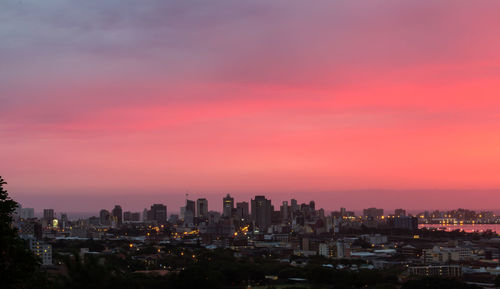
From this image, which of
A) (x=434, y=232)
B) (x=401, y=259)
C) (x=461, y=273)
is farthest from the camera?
(x=434, y=232)

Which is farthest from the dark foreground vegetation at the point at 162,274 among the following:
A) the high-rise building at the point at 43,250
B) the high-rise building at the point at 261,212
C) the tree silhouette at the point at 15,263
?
the high-rise building at the point at 261,212

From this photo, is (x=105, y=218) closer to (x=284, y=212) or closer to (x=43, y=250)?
(x=284, y=212)

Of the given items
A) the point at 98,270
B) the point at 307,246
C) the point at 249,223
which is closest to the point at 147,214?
the point at 249,223

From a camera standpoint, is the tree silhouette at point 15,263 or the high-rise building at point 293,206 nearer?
the tree silhouette at point 15,263

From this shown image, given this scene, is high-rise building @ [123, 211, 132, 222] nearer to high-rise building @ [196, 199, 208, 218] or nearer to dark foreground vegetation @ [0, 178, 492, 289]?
high-rise building @ [196, 199, 208, 218]

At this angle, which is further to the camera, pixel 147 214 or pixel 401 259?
pixel 147 214

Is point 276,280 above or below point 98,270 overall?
below

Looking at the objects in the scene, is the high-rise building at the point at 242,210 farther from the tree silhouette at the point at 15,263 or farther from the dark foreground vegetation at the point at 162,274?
the tree silhouette at the point at 15,263

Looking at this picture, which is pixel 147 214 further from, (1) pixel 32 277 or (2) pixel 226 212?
(1) pixel 32 277
